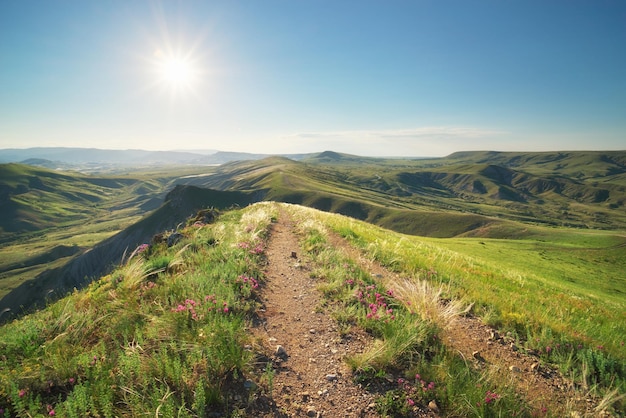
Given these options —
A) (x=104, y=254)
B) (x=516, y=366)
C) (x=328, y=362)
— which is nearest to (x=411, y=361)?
(x=328, y=362)

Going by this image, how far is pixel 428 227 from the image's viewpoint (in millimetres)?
119000

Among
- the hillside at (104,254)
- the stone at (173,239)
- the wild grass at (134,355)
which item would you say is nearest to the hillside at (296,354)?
the wild grass at (134,355)

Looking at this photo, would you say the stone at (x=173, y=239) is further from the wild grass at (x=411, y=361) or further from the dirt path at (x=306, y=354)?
the wild grass at (x=411, y=361)

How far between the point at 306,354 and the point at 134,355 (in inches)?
119

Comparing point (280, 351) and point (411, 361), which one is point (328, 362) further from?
point (411, 361)

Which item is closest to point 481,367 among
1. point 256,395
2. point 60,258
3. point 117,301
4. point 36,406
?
point 256,395

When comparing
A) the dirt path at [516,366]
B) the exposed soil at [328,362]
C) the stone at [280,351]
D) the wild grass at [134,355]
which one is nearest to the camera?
the wild grass at [134,355]

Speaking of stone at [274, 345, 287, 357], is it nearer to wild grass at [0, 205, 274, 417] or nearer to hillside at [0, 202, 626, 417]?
hillside at [0, 202, 626, 417]

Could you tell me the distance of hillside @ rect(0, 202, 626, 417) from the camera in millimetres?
4074

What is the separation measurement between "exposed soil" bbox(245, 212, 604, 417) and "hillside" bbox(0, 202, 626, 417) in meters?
0.03

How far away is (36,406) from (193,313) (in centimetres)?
252

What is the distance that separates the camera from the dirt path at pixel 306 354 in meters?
4.34

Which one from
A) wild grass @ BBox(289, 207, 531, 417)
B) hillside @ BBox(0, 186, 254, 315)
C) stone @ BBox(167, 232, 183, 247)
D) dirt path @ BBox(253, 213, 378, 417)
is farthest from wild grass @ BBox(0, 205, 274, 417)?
hillside @ BBox(0, 186, 254, 315)

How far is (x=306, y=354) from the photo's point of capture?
18.4ft
